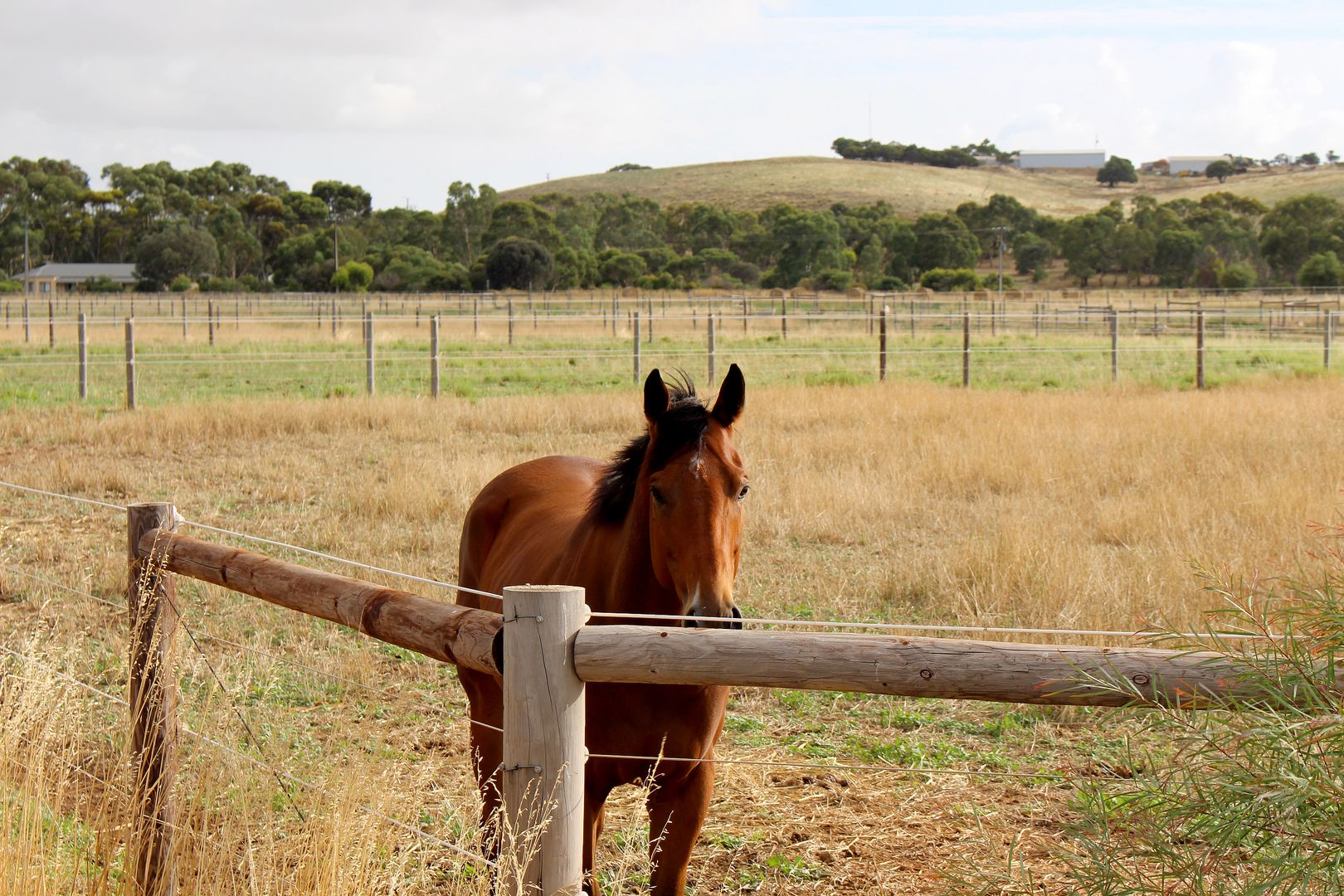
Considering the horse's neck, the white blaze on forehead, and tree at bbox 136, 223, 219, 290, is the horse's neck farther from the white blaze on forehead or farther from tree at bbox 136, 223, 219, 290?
tree at bbox 136, 223, 219, 290

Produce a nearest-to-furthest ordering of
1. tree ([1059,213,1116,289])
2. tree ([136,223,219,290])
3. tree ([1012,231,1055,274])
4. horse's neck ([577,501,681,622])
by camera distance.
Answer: horse's neck ([577,501,681,622])
tree ([1059,213,1116,289])
tree ([136,223,219,290])
tree ([1012,231,1055,274])

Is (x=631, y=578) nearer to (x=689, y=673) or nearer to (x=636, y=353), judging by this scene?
(x=689, y=673)

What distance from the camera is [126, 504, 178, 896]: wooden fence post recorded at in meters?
3.42

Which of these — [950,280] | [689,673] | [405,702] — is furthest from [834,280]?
[689,673]

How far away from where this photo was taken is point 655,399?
10.4ft

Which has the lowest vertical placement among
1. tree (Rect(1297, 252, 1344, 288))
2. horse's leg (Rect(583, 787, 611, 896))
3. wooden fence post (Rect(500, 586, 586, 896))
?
horse's leg (Rect(583, 787, 611, 896))

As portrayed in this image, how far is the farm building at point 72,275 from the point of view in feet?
254

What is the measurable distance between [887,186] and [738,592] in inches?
4795

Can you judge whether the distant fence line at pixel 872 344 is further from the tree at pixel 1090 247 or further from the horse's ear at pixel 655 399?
the tree at pixel 1090 247

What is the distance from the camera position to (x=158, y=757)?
3510mm

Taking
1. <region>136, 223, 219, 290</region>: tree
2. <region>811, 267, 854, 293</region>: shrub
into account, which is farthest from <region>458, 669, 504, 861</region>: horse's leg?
<region>136, 223, 219, 290</region>: tree

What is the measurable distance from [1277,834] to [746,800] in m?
2.74

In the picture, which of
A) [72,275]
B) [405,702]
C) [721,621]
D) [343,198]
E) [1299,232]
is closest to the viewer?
[721,621]

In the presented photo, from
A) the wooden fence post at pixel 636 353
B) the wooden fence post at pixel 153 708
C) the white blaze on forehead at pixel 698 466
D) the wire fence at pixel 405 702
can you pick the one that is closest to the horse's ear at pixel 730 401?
the white blaze on forehead at pixel 698 466
